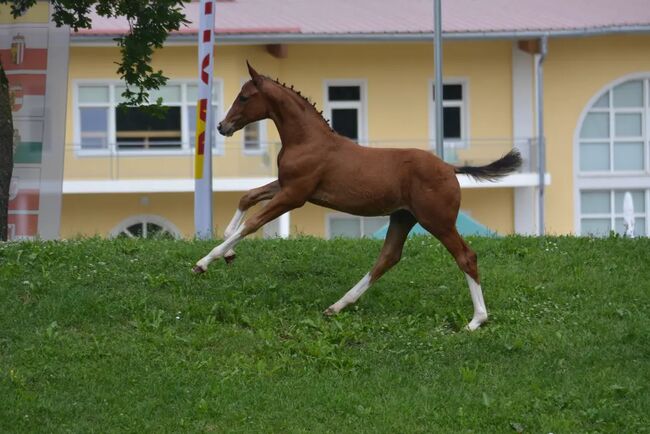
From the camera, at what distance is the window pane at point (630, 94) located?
40969 millimetres

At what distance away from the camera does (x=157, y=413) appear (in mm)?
9891

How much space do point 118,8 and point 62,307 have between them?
432 centimetres

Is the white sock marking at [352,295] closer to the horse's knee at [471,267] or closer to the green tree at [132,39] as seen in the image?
the horse's knee at [471,267]

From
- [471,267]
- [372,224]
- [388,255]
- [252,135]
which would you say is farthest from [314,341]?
[252,135]

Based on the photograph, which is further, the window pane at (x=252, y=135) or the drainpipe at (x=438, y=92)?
the window pane at (x=252, y=135)

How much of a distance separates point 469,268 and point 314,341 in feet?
5.33

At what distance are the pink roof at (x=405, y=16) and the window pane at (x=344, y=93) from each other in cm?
213

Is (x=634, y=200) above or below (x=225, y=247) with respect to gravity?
above

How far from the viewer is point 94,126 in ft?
128

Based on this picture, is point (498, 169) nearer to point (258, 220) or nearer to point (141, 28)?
point (258, 220)

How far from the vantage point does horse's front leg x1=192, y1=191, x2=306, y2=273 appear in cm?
1185

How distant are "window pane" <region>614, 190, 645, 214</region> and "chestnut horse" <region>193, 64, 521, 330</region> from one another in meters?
29.0

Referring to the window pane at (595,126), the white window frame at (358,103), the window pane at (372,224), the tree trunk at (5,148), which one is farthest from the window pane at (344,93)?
the tree trunk at (5,148)

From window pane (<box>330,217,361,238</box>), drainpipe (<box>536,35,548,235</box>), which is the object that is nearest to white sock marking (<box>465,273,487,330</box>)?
drainpipe (<box>536,35,548,235</box>)
